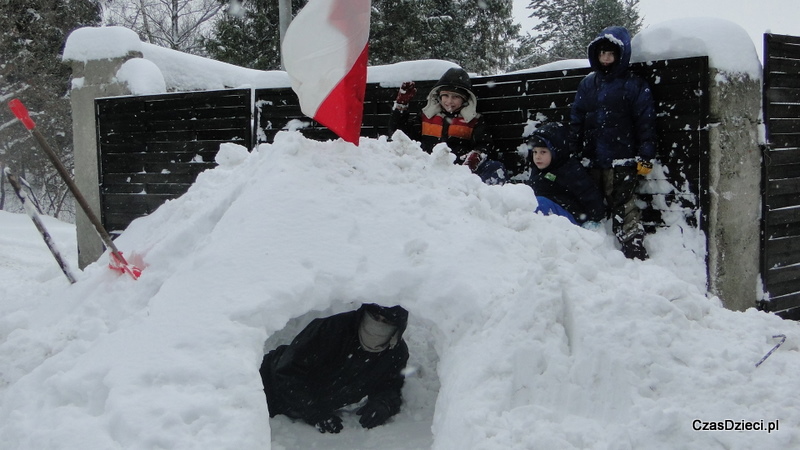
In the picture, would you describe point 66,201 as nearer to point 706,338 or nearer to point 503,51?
point 503,51

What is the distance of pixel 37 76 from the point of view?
1675 centimetres

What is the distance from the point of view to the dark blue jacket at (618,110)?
466cm

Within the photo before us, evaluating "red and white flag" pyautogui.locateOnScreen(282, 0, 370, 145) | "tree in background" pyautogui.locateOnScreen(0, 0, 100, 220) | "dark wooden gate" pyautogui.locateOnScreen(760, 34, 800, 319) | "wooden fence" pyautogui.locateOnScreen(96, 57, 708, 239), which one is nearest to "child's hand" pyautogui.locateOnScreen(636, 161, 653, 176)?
"wooden fence" pyautogui.locateOnScreen(96, 57, 708, 239)

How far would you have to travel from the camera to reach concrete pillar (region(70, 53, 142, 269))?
7.91 metres

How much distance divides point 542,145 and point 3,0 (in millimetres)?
17202

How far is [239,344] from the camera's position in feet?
8.57

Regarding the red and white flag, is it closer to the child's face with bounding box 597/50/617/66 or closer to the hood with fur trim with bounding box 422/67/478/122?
the hood with fur trim with bounding box 422/67/478/122

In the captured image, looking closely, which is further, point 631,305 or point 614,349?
point 631,305

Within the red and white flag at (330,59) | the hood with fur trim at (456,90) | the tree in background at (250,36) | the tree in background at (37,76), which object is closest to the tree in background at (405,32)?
the tree in background at (250,36)

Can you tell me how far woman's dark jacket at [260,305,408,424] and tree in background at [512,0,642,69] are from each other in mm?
22279

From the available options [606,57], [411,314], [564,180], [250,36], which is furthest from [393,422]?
[250,36]

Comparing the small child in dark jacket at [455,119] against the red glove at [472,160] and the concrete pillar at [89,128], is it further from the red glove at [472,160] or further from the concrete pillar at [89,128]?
the concrete pillar at [89,128]

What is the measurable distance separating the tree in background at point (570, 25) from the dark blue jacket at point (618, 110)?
20.2 m

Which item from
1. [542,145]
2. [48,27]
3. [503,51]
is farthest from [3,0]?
[542,145]
